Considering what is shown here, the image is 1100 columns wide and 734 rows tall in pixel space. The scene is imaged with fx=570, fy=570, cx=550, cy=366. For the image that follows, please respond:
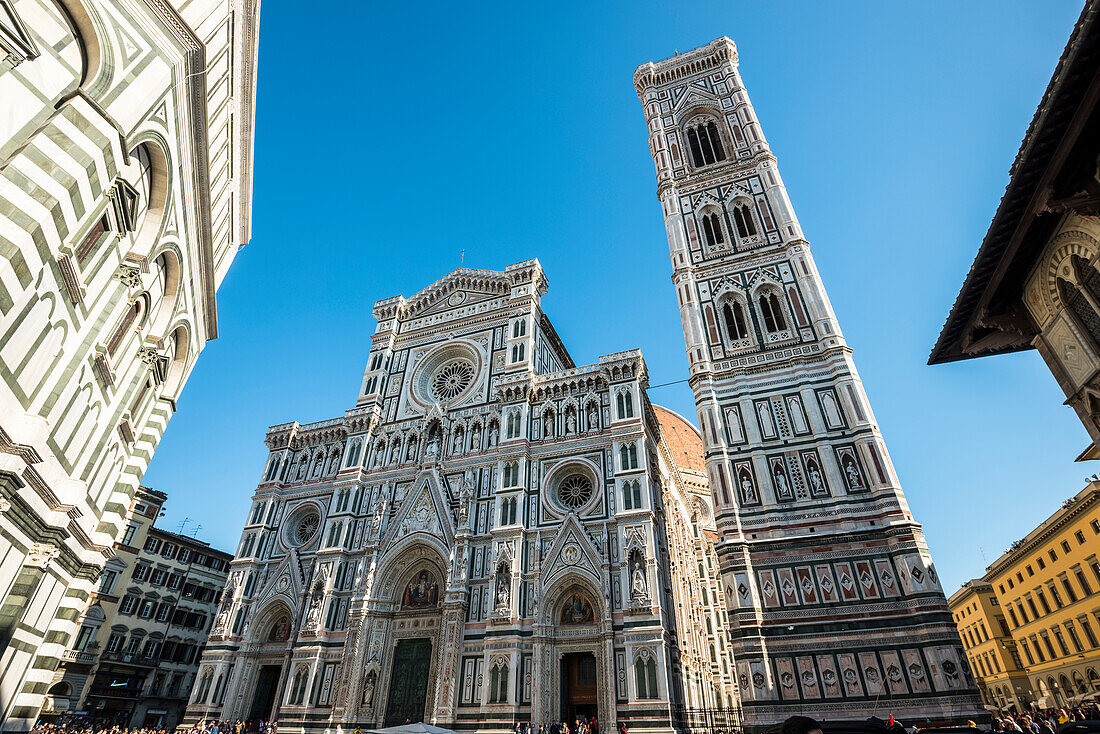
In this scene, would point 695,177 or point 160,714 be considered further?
point 160,714

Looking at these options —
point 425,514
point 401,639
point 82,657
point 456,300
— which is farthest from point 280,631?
point 456,300

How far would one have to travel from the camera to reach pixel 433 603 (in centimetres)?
2572

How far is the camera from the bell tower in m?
18.3

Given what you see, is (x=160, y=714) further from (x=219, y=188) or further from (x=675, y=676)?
(x=219, y=188)

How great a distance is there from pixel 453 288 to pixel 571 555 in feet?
A: 63.7

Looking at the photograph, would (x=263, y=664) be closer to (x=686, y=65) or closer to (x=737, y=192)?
(x=737, y=192)

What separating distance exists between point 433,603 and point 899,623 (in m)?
18.3

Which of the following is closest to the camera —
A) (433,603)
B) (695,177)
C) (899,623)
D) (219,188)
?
(219,188)

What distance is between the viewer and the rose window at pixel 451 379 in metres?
32.6

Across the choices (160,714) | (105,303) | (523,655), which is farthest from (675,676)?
(160,714)

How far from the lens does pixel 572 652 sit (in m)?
22.4

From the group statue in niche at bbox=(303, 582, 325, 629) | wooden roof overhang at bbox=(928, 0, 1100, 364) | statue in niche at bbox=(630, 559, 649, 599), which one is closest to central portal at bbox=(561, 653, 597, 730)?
statue in niche at bbox=(630, 559, 649, 599)

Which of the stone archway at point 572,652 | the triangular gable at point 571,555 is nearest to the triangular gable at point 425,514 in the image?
the triangular gable at point 571,555

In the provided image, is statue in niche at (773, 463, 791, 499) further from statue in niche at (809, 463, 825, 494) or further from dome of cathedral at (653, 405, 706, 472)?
dome of cathedral at (653, 405, 706, 472)
